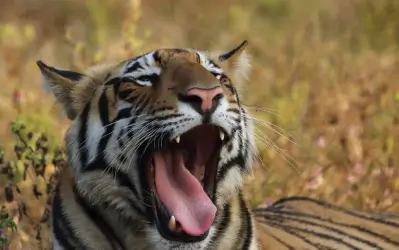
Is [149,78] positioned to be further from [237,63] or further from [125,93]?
[237,63]

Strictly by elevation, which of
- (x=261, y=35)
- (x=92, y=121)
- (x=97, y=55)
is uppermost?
(x=261, y=35)

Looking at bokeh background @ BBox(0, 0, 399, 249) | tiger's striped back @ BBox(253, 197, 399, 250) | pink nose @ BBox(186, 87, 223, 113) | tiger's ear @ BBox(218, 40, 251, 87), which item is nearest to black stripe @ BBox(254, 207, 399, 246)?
tiger's striped back @ BBox(253, 197, 399, 250)

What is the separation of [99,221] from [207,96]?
512mm

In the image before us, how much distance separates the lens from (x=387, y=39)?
7.52 meters

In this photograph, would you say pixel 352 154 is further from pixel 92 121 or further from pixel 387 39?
pixel 92 121

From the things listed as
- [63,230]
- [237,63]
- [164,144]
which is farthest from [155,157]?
[237,63]

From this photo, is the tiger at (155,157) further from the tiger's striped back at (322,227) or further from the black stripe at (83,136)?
the tiger's striped back at (322,227)

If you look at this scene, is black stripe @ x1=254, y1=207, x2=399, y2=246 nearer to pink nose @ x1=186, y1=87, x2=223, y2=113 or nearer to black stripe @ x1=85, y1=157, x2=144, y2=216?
black stripe @ x1=85, y1=157, x2=144, y2=216

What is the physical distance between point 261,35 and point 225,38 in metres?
0.44

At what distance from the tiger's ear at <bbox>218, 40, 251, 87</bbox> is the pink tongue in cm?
49

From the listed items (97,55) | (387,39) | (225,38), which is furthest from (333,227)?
(387,39)

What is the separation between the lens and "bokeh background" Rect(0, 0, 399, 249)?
5.09 meters

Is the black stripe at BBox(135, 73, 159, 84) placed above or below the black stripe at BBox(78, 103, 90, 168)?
Result: above

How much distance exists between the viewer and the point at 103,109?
124 inches
